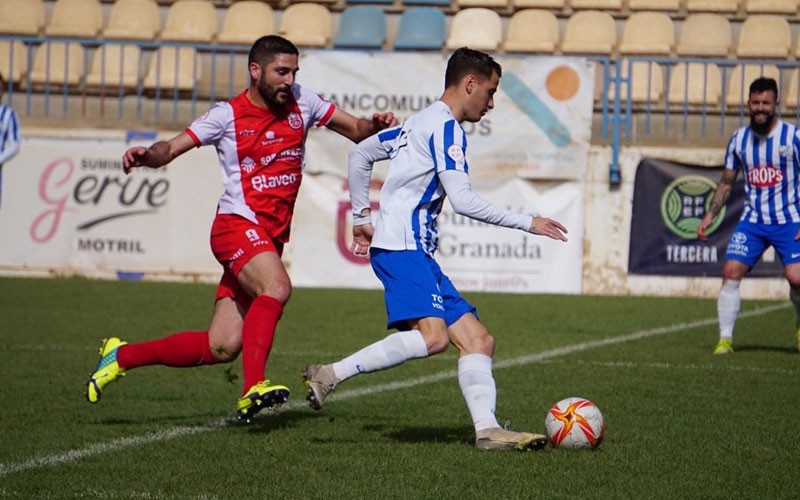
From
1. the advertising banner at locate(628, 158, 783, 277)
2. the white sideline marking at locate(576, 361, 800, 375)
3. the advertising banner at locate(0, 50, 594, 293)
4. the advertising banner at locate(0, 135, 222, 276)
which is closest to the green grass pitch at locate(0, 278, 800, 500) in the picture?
the white sideline marking at locate(576, 361, 800, 375)

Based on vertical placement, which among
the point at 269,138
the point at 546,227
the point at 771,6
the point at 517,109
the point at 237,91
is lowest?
the point at 546,227

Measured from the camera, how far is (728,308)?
34.2 ft

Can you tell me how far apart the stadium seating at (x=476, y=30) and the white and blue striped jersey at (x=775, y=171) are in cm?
829

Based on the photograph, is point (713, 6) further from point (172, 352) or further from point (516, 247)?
point (172, 352)

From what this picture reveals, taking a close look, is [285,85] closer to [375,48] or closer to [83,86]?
[83,86]

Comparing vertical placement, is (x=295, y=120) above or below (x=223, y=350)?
above

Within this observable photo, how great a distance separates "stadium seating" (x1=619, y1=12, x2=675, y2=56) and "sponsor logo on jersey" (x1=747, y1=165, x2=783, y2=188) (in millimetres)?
7995

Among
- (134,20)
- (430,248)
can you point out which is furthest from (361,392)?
(134,20)

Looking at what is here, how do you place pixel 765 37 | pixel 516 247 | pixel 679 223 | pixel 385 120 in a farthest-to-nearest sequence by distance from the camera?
pixel 765 37, pixel 516 247, pixel 679 223, pixel 385 120

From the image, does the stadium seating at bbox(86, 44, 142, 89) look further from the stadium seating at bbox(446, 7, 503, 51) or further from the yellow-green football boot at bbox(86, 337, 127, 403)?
the yellow-green football boot at bbox(86, 337, 127, 403)

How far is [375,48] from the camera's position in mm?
18922

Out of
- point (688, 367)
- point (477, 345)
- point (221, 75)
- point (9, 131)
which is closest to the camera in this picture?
point (477, 345)

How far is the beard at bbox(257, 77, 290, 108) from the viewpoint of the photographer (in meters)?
6.68

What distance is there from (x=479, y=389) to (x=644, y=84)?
11426 millimetres
